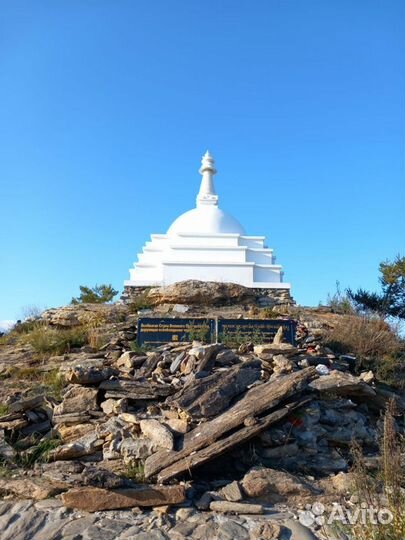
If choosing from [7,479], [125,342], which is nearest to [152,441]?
[7,479]

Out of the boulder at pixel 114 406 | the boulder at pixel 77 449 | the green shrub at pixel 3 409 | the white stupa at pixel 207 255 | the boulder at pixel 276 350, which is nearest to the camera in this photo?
the boulder at pixel 77 449

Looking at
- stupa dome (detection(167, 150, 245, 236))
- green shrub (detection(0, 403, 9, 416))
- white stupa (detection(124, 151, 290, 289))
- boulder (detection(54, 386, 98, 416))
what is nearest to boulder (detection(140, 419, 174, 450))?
boulder (detection(54, 386, 98, 416))

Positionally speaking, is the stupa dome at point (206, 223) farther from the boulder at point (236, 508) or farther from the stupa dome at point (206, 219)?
the boulder at point (236, 508)

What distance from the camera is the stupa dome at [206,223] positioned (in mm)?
20947

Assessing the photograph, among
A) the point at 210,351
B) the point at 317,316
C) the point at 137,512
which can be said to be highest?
the point at 317,316

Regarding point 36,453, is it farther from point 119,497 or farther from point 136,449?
point 119,497

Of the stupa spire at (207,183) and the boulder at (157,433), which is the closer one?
the boulder at (157,433)

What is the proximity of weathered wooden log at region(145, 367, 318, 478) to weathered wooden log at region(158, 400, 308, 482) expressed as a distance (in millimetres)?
77

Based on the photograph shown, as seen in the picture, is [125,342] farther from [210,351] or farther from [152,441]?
[152,441]

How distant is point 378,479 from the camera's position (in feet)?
14.9

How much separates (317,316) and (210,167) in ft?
47.5

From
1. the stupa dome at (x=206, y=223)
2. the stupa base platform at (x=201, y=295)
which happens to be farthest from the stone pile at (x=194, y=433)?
the stupa dome at (x=206, y=223)

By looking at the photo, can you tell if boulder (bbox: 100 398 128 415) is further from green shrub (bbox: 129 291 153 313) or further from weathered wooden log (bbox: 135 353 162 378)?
green shrub (bbox: 129 291 153 313)

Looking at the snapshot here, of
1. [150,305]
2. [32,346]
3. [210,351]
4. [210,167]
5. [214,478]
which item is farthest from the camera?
[210,167]
